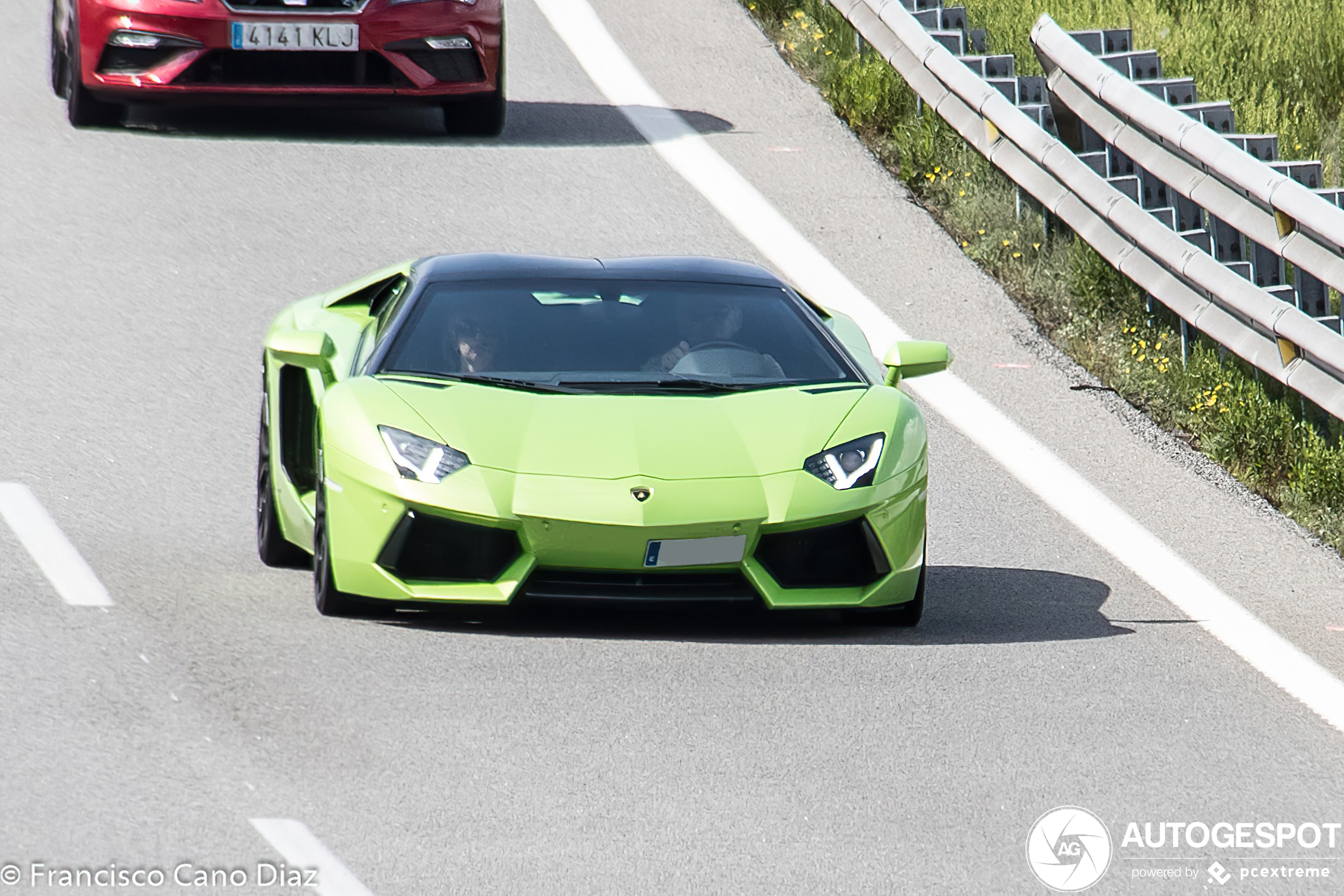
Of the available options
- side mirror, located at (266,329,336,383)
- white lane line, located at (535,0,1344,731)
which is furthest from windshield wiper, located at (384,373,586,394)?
white lane line, located at (535,0,1344,731)

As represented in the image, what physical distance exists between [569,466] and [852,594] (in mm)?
941

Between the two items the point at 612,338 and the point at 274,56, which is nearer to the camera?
the point at 612,338

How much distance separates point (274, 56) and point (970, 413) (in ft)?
17.3

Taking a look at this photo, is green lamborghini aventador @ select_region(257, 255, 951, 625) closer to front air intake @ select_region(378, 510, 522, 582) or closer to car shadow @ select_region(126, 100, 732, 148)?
front air intake @ select_region(378, 510, 522, 582)

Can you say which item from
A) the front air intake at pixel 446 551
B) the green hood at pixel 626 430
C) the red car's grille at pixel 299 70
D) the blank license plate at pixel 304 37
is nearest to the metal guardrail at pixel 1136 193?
the green hood at pixel 626 430

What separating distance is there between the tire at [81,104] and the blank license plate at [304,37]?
1.00 m

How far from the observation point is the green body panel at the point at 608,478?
688 centimetres

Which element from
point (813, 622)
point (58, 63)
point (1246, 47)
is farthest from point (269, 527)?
point (1246, 47)

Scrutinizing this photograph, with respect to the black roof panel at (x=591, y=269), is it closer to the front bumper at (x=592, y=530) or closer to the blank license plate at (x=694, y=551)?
the front bumper at (x=592, y=530)

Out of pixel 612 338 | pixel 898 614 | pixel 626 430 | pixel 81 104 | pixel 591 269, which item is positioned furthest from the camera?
pixel 81 104

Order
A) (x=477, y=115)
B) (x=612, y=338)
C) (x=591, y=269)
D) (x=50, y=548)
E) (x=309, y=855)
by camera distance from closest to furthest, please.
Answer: (x=309, y=855)
(x=612, y=338)
(x=50, y=548)
(x=591, y=269)
(x=477, y=115)

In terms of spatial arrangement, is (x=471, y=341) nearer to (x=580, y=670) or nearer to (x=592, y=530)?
(x=592, y=530)

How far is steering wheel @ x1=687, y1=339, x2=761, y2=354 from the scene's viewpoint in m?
7.82

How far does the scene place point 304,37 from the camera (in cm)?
1349
